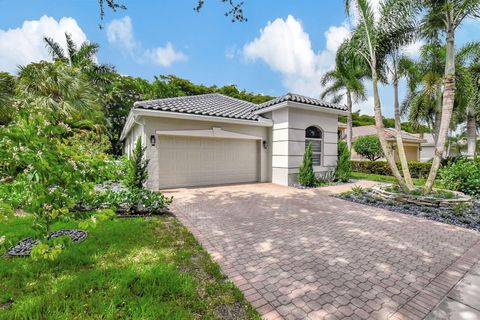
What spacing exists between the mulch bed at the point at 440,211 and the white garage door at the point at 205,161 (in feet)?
17.9

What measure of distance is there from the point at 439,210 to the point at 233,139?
829cm

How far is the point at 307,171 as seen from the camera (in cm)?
1048

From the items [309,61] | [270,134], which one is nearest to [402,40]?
[309,61]

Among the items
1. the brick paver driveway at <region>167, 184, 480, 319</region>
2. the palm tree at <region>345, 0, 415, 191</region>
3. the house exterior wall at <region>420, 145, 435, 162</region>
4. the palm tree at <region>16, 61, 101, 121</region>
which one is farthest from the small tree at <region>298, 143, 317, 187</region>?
the house exterior wall at <region>420, 145, 435, 162</region>

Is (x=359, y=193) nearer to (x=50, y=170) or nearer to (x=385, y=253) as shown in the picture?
(x=385, y=253)

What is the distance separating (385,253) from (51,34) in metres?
27.8

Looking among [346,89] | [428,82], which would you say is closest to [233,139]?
[428,82]

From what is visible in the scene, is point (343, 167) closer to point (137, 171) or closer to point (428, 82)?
point (428, 82)

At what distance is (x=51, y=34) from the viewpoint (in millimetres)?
19703

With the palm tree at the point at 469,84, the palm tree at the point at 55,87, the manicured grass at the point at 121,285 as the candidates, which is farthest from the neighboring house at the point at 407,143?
the palm tree at the point at 55,87

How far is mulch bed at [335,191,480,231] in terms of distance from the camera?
568cm

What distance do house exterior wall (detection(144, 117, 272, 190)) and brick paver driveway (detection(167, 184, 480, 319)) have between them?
316 centimetres

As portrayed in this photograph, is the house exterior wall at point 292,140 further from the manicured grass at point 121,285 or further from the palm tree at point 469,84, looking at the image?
the manicured grass at point 121,285

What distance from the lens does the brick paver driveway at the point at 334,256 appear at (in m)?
2.70
